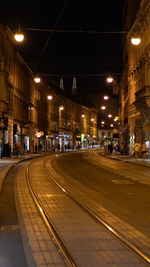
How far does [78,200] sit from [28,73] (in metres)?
50.8

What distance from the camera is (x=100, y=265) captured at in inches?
222

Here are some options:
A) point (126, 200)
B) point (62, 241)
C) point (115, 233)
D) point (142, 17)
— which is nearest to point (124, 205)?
point (126, 200)

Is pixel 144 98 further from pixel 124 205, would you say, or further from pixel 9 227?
pixel 9 227

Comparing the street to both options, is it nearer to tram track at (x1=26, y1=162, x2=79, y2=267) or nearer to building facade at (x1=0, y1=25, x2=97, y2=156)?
tram track at (x1=26, y1=162, x2=79, y2=267)

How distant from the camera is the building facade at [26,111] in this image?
43.5 meters

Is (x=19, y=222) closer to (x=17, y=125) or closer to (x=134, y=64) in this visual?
(x=134, y=64)

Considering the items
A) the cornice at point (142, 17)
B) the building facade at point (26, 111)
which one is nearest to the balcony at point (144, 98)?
the cornice at point (142, 17)

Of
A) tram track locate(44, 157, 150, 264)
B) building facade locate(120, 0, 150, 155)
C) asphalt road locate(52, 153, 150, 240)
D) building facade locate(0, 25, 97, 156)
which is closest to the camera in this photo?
tram track locate(44, 157, 150, 264)

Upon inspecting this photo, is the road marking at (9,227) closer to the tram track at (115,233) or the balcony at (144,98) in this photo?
the tram track at (115,233)

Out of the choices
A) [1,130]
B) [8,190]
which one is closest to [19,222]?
[8,190]

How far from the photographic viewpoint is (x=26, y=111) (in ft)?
196

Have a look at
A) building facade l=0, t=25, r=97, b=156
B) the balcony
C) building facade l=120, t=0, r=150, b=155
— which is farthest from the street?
building facade l=0, t=25, r=97, b=156

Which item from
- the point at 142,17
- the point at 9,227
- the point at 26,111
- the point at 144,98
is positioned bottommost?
the point at 9,227

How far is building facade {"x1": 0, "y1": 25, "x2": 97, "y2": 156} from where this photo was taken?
143ft
